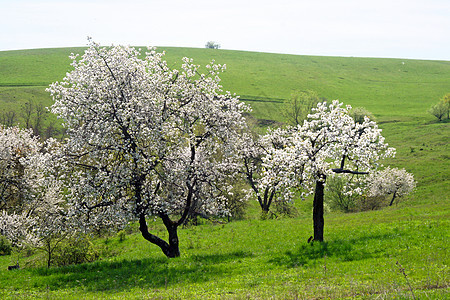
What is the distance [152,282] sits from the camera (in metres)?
20.8

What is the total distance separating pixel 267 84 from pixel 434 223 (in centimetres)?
14347

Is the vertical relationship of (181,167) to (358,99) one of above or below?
below

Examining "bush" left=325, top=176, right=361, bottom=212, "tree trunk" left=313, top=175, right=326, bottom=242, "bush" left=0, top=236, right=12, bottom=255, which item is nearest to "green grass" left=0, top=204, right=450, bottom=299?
"tree trunk" left=313, top=175, right=326, bottom=242

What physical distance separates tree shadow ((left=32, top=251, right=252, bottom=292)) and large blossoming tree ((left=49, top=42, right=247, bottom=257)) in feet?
9.14

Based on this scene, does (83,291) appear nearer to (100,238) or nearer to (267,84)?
(100,238)

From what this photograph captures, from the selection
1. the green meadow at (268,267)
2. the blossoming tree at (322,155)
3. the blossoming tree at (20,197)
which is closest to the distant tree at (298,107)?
the green meadow at (268,267)

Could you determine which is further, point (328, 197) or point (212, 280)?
point (328, 197)

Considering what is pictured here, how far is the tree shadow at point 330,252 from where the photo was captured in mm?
21594

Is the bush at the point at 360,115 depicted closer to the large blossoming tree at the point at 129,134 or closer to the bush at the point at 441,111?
the bush at the point at 441,111

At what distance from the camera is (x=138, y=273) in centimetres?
2311

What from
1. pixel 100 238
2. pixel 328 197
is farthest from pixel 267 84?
pixel 100 238

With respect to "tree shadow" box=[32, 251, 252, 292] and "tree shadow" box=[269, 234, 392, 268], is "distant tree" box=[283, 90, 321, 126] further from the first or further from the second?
"tree shadow" box=[32, 251, 252, 292]

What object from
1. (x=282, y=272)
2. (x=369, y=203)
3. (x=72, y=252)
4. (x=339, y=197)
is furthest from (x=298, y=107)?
(x=282, y=272)

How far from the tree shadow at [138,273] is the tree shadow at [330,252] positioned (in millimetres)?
3565
